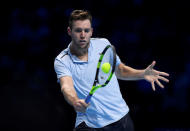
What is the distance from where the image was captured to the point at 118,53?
23.2 ft

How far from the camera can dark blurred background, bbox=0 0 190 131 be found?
614 cm

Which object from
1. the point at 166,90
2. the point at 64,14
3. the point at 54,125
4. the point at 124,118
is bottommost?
the point at 54,125

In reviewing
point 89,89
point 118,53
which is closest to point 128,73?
point 89,89

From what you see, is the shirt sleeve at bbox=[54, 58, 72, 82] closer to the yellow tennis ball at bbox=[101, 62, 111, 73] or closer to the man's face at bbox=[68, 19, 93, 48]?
the man's face at bbox=[68, 19, 93, 48]

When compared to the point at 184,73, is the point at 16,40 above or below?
above

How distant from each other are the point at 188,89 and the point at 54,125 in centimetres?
270

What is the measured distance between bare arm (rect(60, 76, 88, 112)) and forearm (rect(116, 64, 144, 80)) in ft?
2.71

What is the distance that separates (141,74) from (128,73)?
0.62 feet

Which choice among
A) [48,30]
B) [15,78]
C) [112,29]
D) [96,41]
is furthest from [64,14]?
[96,41]

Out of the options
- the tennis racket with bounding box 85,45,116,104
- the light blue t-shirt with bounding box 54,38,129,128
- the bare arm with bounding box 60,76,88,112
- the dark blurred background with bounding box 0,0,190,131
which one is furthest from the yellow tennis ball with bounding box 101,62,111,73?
the dark blurred background with bounding box 0,0,190,131

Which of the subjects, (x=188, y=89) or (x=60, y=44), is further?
(x=60, y=44)

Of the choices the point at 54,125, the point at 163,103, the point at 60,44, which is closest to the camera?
the point at 54,125

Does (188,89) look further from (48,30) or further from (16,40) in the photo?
(16,40)

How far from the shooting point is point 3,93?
6.16 meters
